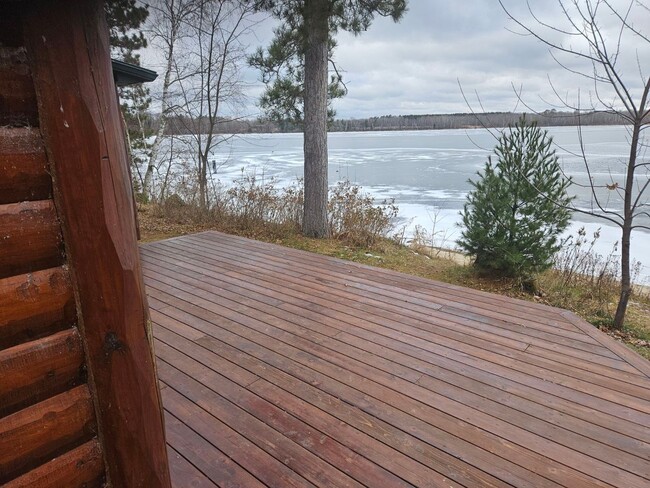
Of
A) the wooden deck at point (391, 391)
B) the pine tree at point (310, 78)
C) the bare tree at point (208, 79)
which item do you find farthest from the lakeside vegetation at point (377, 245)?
the wooden deck at point (391, 391)

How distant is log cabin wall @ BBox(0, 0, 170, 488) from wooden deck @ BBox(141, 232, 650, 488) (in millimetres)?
657

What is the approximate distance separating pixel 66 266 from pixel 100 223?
12 centimetres

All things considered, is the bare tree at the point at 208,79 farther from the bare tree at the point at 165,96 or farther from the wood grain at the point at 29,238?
the wood grain at the point at 29,238

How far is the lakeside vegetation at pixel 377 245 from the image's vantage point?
3941mm

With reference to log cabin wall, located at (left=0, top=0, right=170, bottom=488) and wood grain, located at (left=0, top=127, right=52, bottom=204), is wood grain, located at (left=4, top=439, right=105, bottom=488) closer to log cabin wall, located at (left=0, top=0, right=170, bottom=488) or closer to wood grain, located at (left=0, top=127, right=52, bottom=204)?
log cabin wall, located at (left=0, top=0, right=170, bottom=488)

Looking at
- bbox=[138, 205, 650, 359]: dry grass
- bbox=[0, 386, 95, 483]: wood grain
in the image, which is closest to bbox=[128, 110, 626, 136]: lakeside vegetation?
bbox=[138, 205, 650, 359]: dry grass

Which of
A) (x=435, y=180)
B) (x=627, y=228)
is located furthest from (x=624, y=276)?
(x=435, y=180)

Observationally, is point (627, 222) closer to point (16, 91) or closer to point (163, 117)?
point (16, 91)

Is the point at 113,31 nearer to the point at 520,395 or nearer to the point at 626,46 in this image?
the point at 520,395

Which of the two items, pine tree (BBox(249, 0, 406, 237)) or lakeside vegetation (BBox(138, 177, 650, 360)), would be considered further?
pine tree (BBox(249, 0, 406, 237))

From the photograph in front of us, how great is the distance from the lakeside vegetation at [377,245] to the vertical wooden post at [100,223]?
12.1 feet

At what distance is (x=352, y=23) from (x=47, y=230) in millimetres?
5153

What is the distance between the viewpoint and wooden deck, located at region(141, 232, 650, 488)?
140 centimetres

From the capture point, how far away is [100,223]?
78cm
